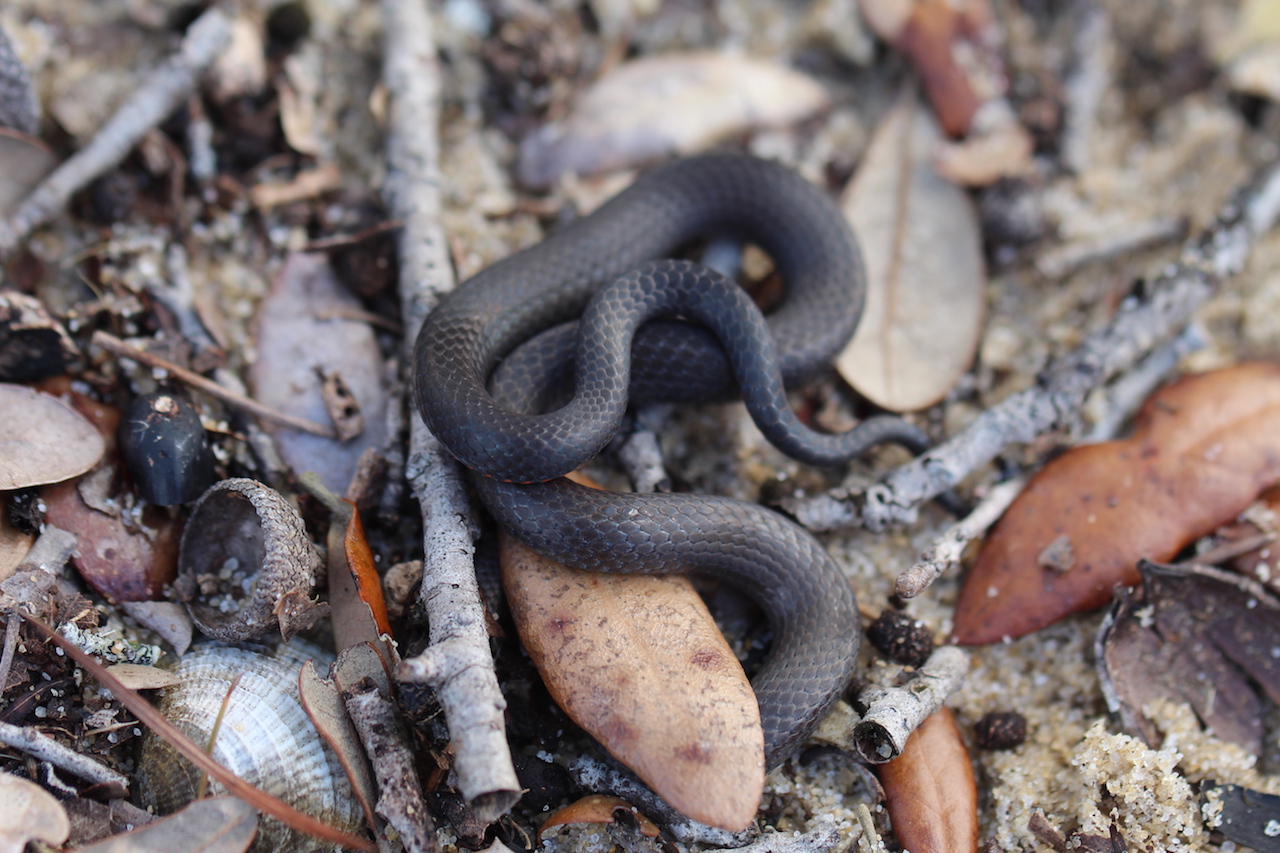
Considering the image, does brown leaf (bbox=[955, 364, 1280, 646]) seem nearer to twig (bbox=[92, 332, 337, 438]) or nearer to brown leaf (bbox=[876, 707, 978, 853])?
brown leaf (bbox=[876, 707, 978, 853])

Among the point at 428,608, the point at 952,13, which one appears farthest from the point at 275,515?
the point at 952,13

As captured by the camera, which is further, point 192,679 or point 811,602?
point 811,602

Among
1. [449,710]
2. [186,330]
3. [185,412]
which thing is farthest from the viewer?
[186,330]

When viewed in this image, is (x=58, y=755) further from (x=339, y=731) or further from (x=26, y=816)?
(x=339, y=731)

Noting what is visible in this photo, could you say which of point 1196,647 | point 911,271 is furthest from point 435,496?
point 1196,647

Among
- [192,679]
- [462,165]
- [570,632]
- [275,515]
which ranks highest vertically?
[462,165]

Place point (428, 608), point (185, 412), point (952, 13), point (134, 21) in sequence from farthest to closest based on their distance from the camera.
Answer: point (952, 13) < point (134, 21) < point (185, 412) < point (428, 608)

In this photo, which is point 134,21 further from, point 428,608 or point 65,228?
point 428,608
